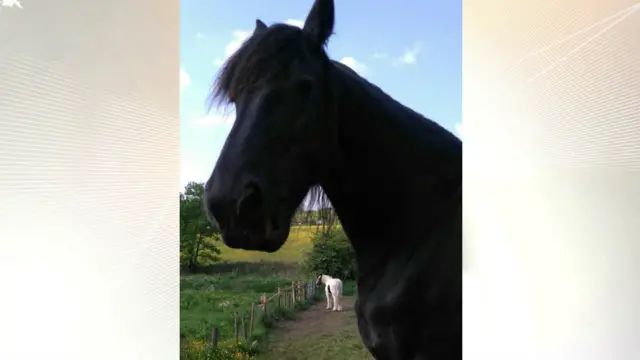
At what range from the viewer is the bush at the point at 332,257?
4.79ft

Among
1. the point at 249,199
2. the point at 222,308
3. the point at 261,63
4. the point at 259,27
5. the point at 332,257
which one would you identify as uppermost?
the point at 259,27

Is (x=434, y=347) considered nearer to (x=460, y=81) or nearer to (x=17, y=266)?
(x=460, y=81)

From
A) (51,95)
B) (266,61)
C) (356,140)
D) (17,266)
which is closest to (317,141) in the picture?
(356,140)

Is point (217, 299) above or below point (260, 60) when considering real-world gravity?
below

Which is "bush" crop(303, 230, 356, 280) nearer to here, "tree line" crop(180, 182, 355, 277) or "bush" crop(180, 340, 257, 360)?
"tree line" crop(180, 182, 355, 277)

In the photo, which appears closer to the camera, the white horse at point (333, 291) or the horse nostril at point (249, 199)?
the horse nostril at point (249, 199)

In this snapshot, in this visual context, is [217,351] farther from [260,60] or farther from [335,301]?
[260,60]

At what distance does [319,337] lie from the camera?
1474 millimetres

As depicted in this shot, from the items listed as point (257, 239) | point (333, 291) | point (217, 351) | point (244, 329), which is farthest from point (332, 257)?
point (217, 351)

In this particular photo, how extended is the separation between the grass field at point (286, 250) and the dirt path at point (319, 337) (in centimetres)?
17

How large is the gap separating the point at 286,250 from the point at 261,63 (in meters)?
0.54

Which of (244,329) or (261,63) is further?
(244,329)

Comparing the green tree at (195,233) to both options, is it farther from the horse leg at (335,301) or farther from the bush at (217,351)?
the horse leg at (335,301)

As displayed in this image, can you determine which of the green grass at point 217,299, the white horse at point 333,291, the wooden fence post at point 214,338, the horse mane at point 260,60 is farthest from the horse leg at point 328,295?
the horse mane at point 260,60
